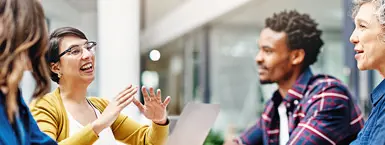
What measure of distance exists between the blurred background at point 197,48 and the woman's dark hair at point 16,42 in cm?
7

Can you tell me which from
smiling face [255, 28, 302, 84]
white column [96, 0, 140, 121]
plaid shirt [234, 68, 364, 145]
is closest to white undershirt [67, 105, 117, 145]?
white column [96, 0, 140, 121]

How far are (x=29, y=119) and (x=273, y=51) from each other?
1101 mm

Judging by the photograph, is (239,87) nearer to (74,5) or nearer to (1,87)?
(74,5)

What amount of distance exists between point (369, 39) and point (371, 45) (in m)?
0.01

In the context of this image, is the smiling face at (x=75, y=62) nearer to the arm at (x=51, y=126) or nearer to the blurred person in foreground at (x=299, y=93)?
the arm at (x=51, y=126)

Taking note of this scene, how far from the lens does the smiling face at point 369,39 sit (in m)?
1.30

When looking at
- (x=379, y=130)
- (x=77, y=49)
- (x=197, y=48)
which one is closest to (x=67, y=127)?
(x=77, y=49)

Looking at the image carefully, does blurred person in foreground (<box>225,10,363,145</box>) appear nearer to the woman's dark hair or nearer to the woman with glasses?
the woman with glasses

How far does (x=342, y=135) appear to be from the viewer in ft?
5.67

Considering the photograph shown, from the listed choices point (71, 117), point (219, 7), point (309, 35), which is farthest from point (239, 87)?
point (71, 117)

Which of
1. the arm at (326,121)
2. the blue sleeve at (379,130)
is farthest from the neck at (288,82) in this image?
the blue sleeve at (379,130)

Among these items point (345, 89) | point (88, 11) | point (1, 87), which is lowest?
point (345, 89)

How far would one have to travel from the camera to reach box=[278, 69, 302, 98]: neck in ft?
6.13

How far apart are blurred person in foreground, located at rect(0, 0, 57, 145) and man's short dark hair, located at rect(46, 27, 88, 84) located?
0.40 ft
